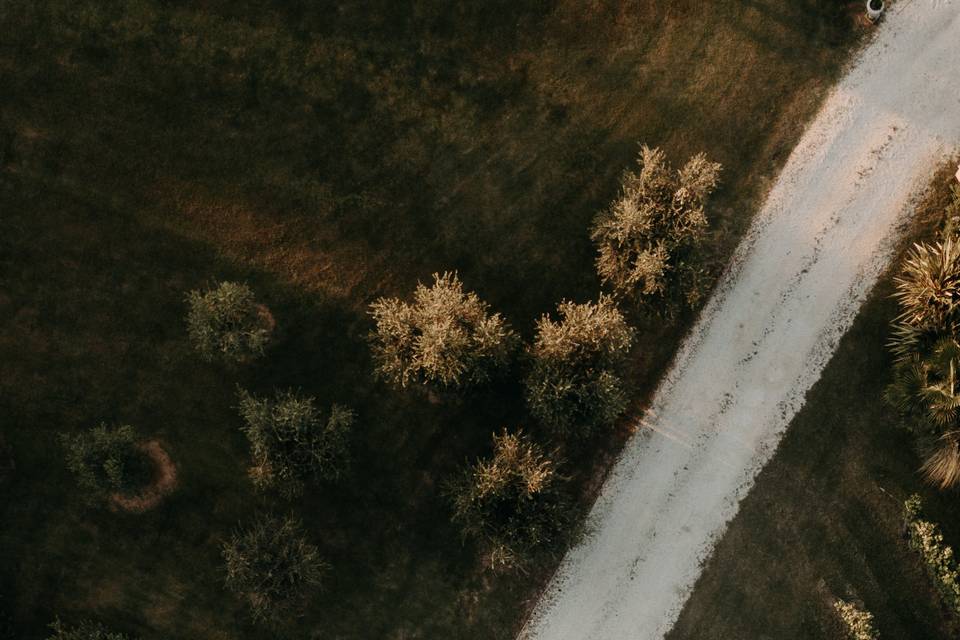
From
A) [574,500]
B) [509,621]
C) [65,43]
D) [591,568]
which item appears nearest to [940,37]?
[574,500]

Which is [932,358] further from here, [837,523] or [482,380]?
[482,380]

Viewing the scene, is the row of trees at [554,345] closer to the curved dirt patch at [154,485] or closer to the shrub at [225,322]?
the shrub at [225,322]

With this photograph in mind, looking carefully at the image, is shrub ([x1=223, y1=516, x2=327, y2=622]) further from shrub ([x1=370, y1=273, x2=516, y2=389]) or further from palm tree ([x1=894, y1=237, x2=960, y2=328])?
palm tree ([x1=894, y1=237, x2=960, y2=328])

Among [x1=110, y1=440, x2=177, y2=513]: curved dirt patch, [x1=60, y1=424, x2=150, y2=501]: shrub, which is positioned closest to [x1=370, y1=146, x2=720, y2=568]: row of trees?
[x1=110, y1=440, x2=177, y2=513]: curved dirt patch

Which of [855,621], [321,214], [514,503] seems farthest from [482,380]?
[855,621]

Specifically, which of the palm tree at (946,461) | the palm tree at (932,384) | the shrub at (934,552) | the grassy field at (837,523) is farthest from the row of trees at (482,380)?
the shrub at (934,552)

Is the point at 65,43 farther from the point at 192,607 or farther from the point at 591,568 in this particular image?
the point at 591,568
